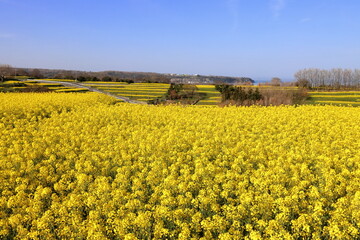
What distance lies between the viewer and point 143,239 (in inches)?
244

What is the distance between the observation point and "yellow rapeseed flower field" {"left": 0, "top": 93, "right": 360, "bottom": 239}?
6367 mm

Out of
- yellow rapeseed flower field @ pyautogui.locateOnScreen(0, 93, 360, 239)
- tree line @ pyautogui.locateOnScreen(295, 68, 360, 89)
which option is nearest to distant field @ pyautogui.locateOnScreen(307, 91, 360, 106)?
yellow rapeseed flower field @ pyautogui.locateOnScreen(0, 93, 360, 239)

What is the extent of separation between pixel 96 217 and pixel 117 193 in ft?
3.45

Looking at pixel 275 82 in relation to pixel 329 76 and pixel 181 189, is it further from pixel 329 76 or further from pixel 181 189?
pixel 181 189

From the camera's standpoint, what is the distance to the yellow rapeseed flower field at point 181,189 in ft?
20.9

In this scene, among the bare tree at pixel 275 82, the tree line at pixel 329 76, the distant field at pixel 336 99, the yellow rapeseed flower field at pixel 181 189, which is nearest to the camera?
the yellow rapeseed flower field at pixel 181 189

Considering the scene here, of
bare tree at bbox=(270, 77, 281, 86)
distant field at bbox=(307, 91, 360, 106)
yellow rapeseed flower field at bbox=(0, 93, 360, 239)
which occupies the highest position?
bare tree at bbox=(270, 77, 281, 86)

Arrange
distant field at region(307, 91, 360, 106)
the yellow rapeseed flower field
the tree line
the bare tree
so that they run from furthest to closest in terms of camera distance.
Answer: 1. the tree line
2. the bare tree
3. distant field at region(307, 91, 360, 106)
4. the yellow rapeseed flower field

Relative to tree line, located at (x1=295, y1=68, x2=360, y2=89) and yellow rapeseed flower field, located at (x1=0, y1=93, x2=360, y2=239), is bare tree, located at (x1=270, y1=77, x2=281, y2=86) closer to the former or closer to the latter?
tree line, located at (x1=295, y1=68, x2=360, y2=89)

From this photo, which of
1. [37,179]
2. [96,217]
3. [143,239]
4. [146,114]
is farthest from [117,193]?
[146,114]

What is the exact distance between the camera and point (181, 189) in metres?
8.09

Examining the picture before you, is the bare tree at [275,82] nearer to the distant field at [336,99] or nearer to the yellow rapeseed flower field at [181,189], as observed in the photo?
the distant field at [336,99]

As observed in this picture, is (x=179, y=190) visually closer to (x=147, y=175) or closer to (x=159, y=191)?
(x=159, y=191)

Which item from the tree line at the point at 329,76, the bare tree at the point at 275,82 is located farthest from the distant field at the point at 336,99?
the tree line at the point at 329,76
